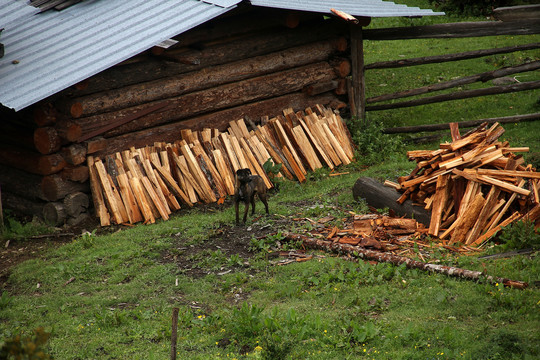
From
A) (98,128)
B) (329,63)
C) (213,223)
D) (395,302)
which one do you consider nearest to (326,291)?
(395,302)

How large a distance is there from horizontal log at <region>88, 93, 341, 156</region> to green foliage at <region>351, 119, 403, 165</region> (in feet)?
2.82

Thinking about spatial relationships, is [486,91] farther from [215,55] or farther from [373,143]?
[215,55]

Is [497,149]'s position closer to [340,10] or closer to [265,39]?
[340,10]

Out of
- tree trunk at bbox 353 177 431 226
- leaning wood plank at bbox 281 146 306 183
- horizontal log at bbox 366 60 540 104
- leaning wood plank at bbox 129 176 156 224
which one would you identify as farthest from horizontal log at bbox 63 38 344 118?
tree trunk at bbox 353 177 431 226

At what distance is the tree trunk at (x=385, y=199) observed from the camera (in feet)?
28.4

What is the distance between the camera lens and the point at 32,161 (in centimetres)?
1042

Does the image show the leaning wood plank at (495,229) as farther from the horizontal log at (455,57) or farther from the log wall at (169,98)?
the horizontal log at (455,57)

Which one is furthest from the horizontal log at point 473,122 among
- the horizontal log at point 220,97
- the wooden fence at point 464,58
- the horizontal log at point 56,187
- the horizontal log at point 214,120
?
the horizontal log at point 56,187

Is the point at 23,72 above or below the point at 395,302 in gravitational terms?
above

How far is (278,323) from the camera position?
19.8 feet

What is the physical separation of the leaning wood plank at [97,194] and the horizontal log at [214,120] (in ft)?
1.06

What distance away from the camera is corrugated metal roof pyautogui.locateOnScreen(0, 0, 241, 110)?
9.38m

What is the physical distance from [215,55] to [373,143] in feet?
13.2

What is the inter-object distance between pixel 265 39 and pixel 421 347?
8352mm
